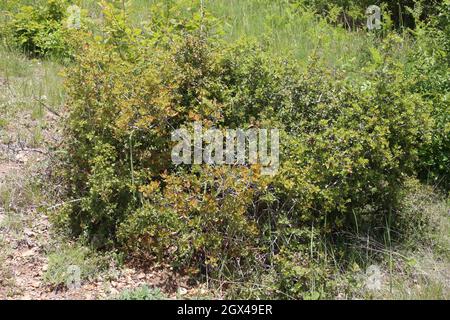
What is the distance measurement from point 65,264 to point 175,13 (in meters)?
2.92

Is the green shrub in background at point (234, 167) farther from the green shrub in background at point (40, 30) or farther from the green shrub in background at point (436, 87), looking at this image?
the green shrub in background at point (40, 30)

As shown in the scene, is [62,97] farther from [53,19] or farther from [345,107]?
[345,107]

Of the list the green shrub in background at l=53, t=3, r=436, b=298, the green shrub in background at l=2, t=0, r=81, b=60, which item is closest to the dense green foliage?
the green shrub in background at l=53, t=3, r=436, b=298

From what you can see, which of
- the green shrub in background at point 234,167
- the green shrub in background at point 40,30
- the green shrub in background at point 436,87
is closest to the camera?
the green shrub in background at point 234,167

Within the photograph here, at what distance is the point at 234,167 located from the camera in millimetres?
4637

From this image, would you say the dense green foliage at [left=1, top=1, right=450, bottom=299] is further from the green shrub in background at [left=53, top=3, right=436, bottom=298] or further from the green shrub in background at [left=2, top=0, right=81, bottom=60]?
the green shrub in background at [left=2, top=0, right=81, bottom=60]

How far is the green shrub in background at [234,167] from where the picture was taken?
15.0 ft

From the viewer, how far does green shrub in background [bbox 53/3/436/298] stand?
4566 millimetres

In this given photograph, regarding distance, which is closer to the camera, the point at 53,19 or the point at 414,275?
the point at 414,275

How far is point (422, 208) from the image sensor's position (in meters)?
5.26

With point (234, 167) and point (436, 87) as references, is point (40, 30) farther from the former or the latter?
point (436, 87)

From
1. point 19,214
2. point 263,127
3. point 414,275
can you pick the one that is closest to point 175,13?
point 263,127

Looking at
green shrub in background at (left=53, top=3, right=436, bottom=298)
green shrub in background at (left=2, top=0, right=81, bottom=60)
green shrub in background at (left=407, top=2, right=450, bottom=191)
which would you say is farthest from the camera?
green shrub in background at (left=2, top=0, right=81, bottom=60)

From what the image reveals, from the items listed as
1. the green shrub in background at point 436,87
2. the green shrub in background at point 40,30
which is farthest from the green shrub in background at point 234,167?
the green shrub in background at point 40,30
